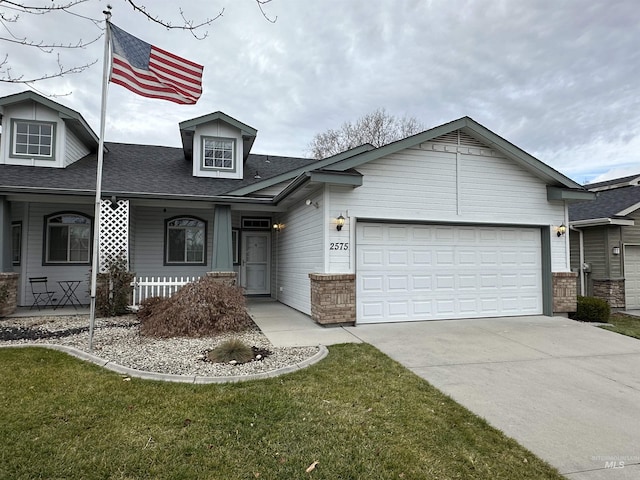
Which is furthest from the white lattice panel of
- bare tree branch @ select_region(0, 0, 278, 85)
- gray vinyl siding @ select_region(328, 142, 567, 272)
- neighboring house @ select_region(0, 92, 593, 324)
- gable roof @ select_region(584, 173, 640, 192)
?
gable roof @ select_region(584, 173, 640, 192)

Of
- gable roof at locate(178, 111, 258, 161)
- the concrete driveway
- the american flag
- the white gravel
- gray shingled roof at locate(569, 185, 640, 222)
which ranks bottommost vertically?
the concrete driveway

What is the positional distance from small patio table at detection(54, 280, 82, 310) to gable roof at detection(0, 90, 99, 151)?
454 cm

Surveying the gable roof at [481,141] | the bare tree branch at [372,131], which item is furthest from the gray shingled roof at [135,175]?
the bare tree branch at [372,131]

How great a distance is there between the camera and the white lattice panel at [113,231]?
9070mm

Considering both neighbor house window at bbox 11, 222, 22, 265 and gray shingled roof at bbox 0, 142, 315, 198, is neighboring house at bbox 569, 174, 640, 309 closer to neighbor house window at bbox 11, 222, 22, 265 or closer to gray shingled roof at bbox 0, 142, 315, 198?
gray shingled roof at bbox 0, 142, 315, 198

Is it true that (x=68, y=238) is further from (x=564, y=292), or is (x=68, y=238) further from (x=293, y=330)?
(x=564, y=292)

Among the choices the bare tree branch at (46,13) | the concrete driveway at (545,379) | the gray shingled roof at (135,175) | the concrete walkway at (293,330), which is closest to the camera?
the concrete driveway at (545,379)

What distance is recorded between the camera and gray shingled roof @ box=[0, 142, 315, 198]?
367 inches

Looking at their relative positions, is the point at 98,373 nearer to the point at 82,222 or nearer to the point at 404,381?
the point at 404,381

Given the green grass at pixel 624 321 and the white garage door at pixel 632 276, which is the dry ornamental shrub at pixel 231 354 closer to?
the green grass at pixel 624 321

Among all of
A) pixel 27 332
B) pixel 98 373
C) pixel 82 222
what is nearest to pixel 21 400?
pixel 98 373

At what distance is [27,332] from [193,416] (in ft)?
17.5

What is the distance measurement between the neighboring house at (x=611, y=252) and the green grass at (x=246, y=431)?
11107mm

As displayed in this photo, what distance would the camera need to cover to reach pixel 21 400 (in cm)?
362
